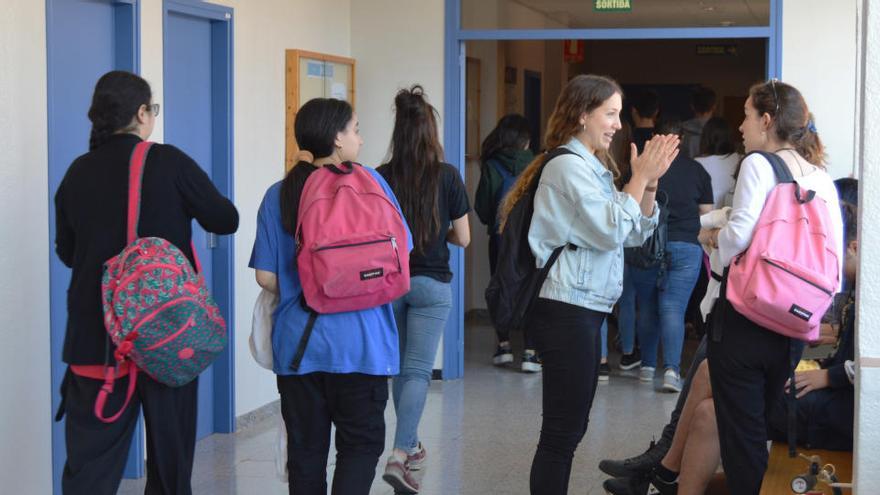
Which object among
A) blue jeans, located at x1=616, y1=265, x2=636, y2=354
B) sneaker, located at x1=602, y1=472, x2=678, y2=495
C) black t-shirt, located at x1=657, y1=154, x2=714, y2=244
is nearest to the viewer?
sneaker, located at x1=602, y1=472, x2=678, y2=495

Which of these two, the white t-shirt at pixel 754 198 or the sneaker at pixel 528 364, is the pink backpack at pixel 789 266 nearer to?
the white t-shirt at pixel 754 198

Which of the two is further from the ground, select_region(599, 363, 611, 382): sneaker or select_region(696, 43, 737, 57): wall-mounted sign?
select_region(696, 43, 737, 57): wall-mounted sign

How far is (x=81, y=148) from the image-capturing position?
5117mm

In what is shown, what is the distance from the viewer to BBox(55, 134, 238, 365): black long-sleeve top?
3781 mm

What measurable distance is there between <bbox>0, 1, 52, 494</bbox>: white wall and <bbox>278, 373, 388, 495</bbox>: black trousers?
126 centimetres

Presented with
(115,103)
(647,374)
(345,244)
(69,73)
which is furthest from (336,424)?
(647,374)

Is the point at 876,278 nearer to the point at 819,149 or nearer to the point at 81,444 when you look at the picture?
the point at 819,149

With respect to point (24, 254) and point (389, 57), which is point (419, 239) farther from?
point (389, 57)

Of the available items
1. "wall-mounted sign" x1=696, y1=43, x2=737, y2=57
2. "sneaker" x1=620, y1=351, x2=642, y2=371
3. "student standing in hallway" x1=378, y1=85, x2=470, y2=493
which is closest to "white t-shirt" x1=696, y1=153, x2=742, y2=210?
"sneaker" x1=620, y1=351, x2=642, y2=371

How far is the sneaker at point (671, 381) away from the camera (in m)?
7.77

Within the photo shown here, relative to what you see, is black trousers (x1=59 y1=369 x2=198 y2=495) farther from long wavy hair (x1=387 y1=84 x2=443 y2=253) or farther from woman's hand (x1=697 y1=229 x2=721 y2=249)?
woman's hand (x1=697 y1=229 x2=721 y2=249)

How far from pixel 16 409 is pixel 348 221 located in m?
1.71

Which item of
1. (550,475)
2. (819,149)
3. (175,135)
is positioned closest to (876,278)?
(819,149)

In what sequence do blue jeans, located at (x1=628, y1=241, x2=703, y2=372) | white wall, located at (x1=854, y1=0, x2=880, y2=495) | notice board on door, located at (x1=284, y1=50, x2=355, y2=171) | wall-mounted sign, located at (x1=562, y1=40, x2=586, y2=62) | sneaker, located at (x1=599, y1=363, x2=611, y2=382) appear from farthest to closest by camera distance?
wall-mounted sign, located at (x1=562, y1=40, x2=586, y2=62) < sneaker, located at (x1=599, y1=363, x2=611, y2=382) < blue jeans, located at (x1=628, y1=241, x2=703, y2=372) < notice board on door, located at (x1=284, y1=50, x2=355, y2=171) < white wall, located at (x1=854, y1=0, x2=880, y2=495)
